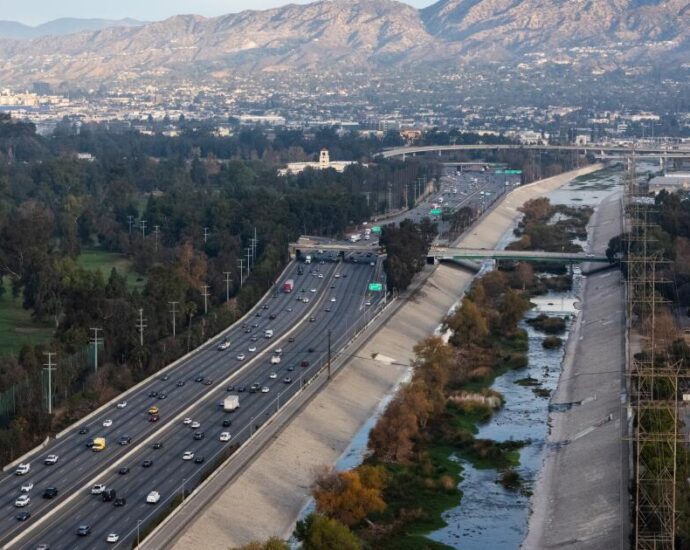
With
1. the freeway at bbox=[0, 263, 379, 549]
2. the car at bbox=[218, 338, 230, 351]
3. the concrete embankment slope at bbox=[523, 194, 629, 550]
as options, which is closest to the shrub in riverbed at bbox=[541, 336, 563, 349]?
the concrete embankment slope at bbox=[523, 194, 629, 550]

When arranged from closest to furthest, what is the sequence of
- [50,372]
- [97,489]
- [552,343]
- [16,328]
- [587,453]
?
[97,489]
[587,453]
[50,372]
[16,328]
[552,343]

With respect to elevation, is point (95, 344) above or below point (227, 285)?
above

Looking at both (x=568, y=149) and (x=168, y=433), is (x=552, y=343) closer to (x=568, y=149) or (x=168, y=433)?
(x=168, y=433)

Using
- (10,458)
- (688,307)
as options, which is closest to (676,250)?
(688,307)

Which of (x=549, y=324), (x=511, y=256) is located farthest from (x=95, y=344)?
(x=511, y=256)

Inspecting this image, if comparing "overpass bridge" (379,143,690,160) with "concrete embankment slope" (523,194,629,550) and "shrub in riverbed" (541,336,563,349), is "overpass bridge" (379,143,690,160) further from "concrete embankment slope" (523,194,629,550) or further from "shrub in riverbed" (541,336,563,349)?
"concrete embankment slope" (523,194,629,550)

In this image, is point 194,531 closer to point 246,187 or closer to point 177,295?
point 177,295
